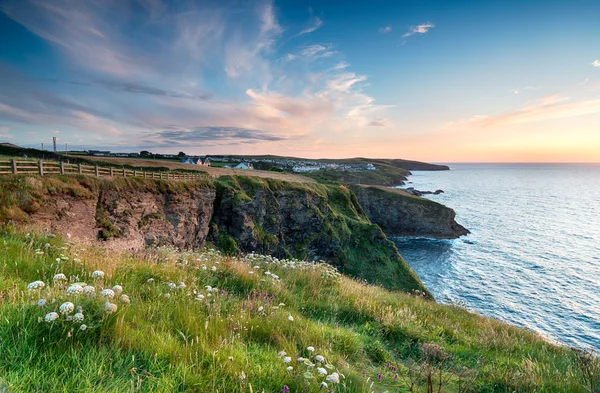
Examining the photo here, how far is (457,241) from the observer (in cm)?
7719

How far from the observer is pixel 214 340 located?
13.5 feet

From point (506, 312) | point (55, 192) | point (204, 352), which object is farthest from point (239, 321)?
point (506, 312)

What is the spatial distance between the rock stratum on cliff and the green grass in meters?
7.39

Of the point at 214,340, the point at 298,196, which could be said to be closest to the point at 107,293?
the point at 214,340

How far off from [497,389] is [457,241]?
82467mm

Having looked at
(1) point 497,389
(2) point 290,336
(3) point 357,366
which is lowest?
(1) point 497,389

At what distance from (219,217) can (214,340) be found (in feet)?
144

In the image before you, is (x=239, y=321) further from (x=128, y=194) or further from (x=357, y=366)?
(x=128, y=194)

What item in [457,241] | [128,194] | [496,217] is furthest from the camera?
[496,217]

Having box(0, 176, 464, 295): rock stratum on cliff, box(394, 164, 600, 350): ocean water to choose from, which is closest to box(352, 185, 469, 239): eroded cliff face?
box(0, 176, 464, 295): rock stratum on cliff

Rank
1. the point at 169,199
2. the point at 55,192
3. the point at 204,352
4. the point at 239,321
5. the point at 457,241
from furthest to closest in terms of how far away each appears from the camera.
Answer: the point at 457,241
the point at 169,199
the point at 55,192
the point at 239,321
the point at 204,352

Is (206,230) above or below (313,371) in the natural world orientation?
below

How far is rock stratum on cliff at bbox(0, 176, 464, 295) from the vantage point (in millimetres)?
21469

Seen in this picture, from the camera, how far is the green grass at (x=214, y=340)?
3.04m
